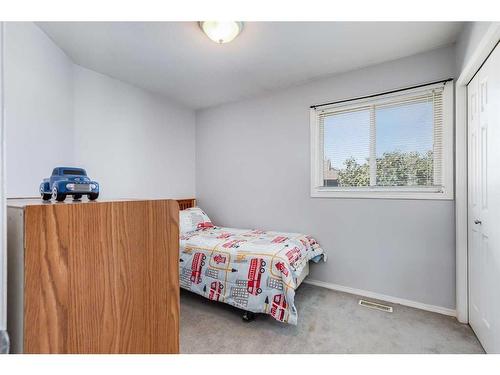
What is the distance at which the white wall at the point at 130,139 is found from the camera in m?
2.42

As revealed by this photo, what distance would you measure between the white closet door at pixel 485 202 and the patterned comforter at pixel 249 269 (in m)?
1.28

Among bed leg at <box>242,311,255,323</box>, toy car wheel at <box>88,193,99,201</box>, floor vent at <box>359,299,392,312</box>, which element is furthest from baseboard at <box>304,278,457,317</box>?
toy car wheel at <box>88,193,99,201</box>

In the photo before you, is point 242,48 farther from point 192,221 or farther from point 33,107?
point 192,221

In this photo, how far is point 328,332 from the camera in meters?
Result: 1.86

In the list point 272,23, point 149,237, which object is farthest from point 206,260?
point 272,23

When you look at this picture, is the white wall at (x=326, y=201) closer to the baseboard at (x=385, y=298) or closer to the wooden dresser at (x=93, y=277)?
the baseboard at (x=385, y=298)

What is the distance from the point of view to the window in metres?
2.15

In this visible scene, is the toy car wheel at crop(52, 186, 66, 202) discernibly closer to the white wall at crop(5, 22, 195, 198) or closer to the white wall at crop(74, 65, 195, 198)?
the white wall at crop(5, 22, 195, 198)

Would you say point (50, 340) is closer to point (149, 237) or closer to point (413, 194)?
point (149, 237)

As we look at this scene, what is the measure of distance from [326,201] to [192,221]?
1.76m

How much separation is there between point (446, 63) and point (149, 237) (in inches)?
112

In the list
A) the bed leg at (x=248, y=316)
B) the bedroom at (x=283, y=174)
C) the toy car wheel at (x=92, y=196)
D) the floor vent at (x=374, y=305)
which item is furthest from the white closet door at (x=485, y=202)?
the toy car wheel at (x=92, y=196)

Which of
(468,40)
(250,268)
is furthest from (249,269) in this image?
(468,40)

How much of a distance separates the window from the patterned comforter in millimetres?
897
